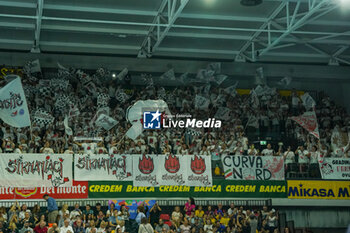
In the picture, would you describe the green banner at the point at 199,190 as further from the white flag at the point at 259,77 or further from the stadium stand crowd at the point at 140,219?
the white flag at the point at 259,77

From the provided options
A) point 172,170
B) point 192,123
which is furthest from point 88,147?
point 192,123

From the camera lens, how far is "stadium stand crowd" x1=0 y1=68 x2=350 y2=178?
28.0 meters

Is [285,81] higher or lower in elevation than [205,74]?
lower

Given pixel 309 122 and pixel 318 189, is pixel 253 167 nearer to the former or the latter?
pixel 318 189

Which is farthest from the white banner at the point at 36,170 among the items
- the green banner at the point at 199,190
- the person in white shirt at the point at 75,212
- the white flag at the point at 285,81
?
the white flag at the point at 285,81

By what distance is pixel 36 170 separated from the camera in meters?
25.7

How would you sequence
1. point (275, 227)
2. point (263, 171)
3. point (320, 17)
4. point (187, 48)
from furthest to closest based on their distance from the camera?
point (187, 48)
point (320, 17)
point (263, 171)
point (275, 227)

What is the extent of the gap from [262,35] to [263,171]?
864 centimetres

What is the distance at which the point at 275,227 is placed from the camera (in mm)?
26438

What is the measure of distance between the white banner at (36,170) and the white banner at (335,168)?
41.5 ft

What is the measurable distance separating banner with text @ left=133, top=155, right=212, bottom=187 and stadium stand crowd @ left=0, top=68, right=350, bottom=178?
59 centimetres

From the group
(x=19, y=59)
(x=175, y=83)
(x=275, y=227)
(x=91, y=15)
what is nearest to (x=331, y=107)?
(x=175, y=83)

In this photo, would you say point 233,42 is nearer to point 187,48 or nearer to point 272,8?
point 187,48

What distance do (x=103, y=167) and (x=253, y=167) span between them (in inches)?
290
